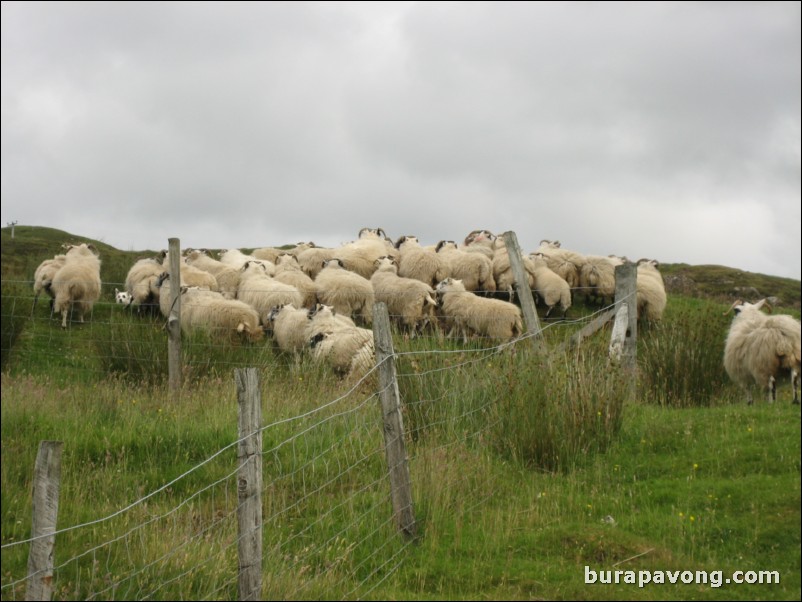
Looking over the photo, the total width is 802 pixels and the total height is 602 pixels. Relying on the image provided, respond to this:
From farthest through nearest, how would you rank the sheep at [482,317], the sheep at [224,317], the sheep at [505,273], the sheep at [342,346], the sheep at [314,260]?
1. the sheep at [314,260]
2. the sheep at [505,273]
3. the sheep at [482,317]
4. the sheep at [224,317]
5. the sheep at [342,346]

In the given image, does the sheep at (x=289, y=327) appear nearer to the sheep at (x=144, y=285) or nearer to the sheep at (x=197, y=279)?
the sheep at (x=197, y=279)

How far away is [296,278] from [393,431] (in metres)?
13.1

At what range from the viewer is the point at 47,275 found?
19453mm

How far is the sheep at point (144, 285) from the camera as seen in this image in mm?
19250

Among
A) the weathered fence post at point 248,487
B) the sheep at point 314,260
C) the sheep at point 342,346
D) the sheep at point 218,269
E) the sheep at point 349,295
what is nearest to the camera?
the weathered fence post at point 248,487

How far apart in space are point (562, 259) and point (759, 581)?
16.5 m

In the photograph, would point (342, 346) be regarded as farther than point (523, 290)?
Yes

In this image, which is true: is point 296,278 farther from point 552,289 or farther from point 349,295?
point 552,289

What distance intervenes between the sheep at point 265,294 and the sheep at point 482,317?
10.4 feet

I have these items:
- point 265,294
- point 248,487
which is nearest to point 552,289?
point 265,294

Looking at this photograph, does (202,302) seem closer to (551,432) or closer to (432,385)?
(432,385)

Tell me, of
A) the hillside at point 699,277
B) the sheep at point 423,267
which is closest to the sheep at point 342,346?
the sheep at point 423,267

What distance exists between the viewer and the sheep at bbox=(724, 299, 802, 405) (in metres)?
11.2

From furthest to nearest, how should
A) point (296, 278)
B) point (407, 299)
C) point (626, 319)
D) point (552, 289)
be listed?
point (552, 289) → point (296, 278) → point (407, 299) → point (626, 319)
